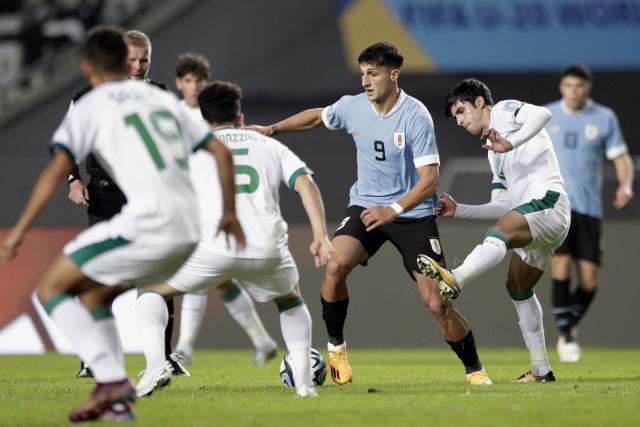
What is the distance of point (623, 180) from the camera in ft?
36.4

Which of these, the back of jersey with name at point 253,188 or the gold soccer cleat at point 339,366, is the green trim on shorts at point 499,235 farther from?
the back of jersey with name at point 253,188

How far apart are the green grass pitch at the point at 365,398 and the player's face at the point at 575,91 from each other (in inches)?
A: 96.9

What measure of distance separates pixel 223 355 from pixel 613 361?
342 cm

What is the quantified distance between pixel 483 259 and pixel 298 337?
1.36 m

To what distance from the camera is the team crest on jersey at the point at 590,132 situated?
11.2 metres

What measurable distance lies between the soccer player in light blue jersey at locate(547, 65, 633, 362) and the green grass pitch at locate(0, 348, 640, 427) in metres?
1.22

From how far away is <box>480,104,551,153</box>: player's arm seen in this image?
7.19 meters

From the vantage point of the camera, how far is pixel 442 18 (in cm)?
1727

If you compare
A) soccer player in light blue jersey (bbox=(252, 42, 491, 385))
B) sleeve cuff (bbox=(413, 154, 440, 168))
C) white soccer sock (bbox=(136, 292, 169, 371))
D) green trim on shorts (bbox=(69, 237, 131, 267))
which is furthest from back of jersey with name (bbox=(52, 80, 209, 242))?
sleeve cuff (bbox=(413, 154, 440, 168))

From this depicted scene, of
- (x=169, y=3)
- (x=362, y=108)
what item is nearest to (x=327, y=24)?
(x=169, y=3)

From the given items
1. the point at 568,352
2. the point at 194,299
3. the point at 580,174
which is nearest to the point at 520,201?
the point at 194,299

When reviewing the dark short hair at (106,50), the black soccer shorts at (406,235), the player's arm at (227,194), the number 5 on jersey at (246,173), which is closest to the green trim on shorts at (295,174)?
the number 5 on jersey at (246,173)

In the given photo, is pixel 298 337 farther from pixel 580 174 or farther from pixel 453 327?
pixel 580 174

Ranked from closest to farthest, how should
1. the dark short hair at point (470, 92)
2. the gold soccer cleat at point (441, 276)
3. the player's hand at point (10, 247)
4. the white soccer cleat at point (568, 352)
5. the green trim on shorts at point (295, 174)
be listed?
the player's hand at point (10, 247), the green trim on shorts at point (295, 174), the gold soccer cleat at point (441, 276), the dark short hair at point (470, 92), the white soccer cleat at point (568, 352)
